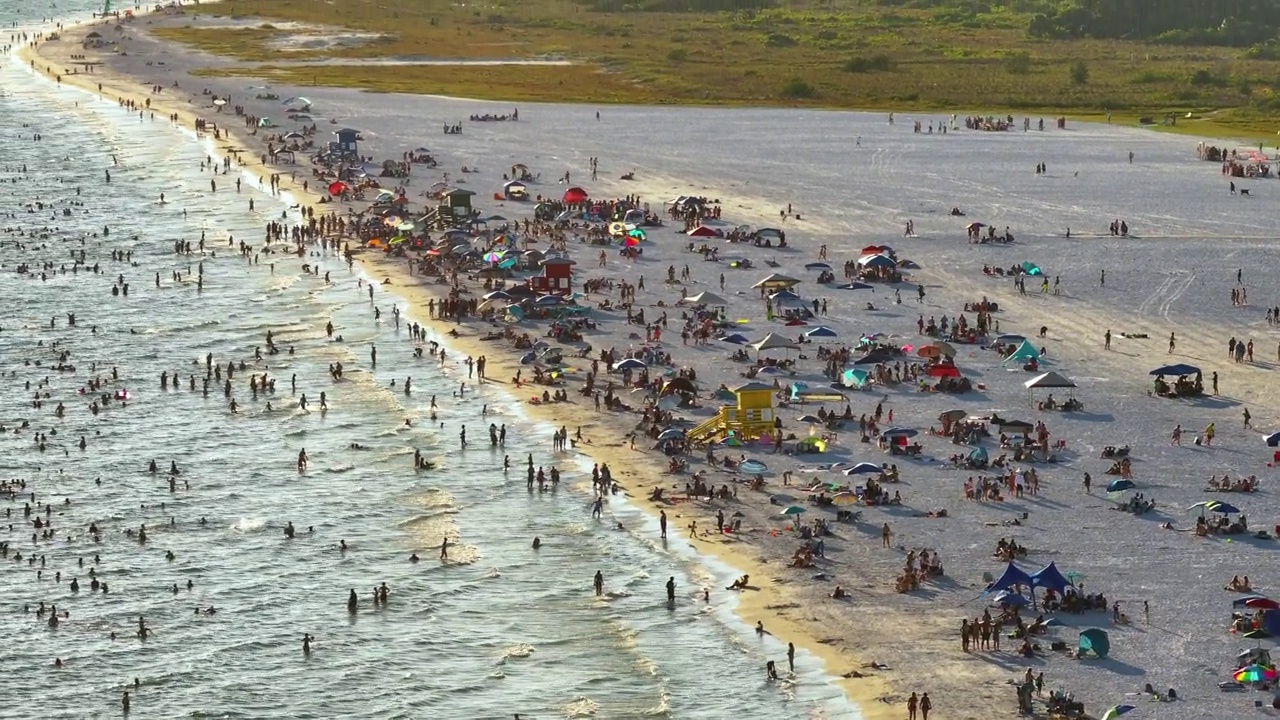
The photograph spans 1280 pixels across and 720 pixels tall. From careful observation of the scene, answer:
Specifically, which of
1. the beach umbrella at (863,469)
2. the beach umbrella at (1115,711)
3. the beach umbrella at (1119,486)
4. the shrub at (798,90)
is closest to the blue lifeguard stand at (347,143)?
the shrub at (798,90)

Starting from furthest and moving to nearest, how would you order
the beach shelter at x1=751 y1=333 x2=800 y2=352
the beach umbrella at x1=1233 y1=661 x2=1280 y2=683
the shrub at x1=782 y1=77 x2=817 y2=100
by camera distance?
the shrub at x1=782 y1=77 x2=817 y2=100
the beach shelter at x1=751 y1=333 x2=800 y2=352
the beach umbrella at x1=1233 y1=661 x2=1280 y2=683

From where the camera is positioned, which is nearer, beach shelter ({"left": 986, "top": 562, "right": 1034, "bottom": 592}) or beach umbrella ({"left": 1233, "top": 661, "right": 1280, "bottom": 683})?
beach umbrella ({"left": 1233, "top": 661, "right": 1280, "bottom": 683})

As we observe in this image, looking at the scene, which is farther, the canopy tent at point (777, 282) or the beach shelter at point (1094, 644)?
the canopy tent at point (777, 282)

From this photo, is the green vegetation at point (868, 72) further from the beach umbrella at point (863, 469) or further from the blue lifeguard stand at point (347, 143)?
the beach umbrella at point (863, 469)

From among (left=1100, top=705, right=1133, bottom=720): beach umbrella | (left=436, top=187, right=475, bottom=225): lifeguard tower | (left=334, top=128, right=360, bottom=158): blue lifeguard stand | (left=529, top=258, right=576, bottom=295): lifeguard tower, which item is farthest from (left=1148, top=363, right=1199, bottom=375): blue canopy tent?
(left=334, top=128, right=360, bottom=158): blue lifeguard stand

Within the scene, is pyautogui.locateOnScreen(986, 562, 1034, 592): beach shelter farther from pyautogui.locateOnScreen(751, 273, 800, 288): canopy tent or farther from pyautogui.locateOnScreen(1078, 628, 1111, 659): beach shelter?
pyautogui.locateOnScreen(751, 273, 800, 288): canopy tent

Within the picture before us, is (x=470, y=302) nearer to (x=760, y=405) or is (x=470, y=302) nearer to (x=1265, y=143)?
(x=760, y=405)
